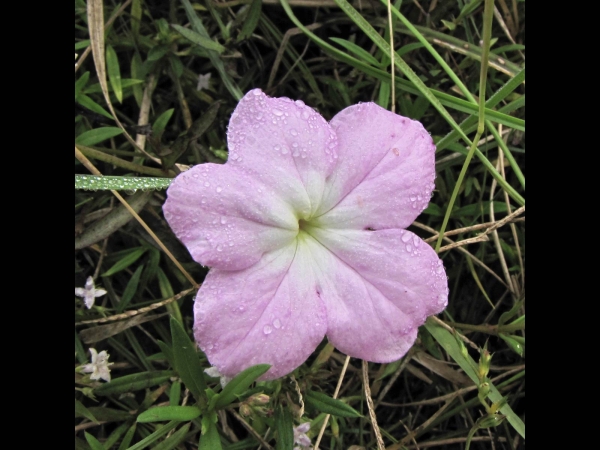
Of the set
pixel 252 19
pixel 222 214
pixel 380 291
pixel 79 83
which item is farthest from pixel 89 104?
pixel 380 291

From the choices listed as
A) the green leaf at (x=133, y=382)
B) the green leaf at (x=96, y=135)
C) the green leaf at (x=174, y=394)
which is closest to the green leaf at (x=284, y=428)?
the green leaf at (x=174, y=394)

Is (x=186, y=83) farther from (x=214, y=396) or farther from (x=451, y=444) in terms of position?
(x=451, y=444)

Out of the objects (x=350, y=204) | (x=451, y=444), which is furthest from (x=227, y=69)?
(x=451, y=444)

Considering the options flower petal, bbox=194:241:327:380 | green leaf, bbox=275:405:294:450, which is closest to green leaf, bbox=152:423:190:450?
green leaf, bbox=275:405:294:450

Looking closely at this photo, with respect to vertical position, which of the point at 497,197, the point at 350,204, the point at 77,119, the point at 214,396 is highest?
the point at 350,204

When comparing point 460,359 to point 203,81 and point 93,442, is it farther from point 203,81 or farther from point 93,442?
point 203,81

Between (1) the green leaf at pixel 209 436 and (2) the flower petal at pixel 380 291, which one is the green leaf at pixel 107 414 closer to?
(1) the green leaf at pixel 209 436
